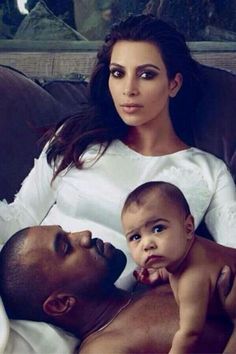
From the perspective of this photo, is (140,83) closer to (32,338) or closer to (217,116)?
(217,116)

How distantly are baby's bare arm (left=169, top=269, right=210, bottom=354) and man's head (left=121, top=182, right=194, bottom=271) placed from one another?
30 mm

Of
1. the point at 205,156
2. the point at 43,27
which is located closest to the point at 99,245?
the point at 205,156

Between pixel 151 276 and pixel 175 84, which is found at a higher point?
pixel 175 84

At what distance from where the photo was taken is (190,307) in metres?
0.98

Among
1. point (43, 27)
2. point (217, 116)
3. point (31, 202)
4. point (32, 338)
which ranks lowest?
point (32, 338)

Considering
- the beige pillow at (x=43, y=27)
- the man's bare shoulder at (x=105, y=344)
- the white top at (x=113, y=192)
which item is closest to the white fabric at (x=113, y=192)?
the white top at (x=113, y=192)

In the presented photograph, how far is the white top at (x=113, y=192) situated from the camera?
3.49 ft

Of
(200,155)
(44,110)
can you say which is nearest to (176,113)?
(200,155)

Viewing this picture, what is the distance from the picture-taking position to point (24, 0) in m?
1.28

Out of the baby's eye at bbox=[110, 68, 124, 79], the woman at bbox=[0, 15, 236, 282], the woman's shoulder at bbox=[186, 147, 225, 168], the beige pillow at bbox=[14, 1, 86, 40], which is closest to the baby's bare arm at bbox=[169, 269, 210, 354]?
the woman at bbox=[0, 15, 236, 282]

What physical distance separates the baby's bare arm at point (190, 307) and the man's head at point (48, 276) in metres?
0.10

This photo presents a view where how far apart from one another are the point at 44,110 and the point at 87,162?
0.16 metres

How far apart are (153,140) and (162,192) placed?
5.7 inches

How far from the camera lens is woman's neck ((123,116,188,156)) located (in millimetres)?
1135
